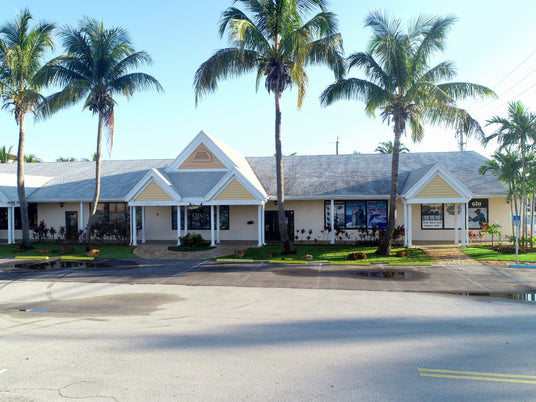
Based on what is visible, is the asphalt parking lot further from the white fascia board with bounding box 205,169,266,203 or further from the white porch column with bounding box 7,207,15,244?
the white porch column with bounding box 7,207,15,244

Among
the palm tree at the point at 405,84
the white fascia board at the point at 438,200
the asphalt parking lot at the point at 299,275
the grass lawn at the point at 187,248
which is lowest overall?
the asphalt parking lot at the point at 299,275

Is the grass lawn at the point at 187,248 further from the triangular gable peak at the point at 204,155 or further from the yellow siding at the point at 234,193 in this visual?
the triangular gable peak at the point at 204,155

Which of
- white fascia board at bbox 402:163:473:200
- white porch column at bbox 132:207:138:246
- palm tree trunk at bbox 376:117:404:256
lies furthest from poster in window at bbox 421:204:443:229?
white porch column at bbox 132:207:138:246

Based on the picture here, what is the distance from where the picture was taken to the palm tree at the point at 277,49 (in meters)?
16.7

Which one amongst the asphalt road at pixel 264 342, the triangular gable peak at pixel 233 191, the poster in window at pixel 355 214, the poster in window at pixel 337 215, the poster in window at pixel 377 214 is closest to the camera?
the asphalt road at pixel 264 342

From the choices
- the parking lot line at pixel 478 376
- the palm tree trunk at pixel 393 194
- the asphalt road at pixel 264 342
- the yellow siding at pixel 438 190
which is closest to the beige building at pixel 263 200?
the yellow siding at pixel 438 190

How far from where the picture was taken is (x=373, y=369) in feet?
17.9

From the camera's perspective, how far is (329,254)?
18375 mm

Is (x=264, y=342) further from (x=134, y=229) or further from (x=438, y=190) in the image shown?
(x=134, y=229)

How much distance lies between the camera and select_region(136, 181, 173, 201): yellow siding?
847 inches

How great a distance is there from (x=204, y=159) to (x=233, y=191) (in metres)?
4.30

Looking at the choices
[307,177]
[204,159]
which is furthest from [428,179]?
[204,159]

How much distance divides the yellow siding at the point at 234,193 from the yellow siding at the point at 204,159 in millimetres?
3421

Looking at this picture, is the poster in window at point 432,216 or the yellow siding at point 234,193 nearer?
the yellow siding at point 234,193
